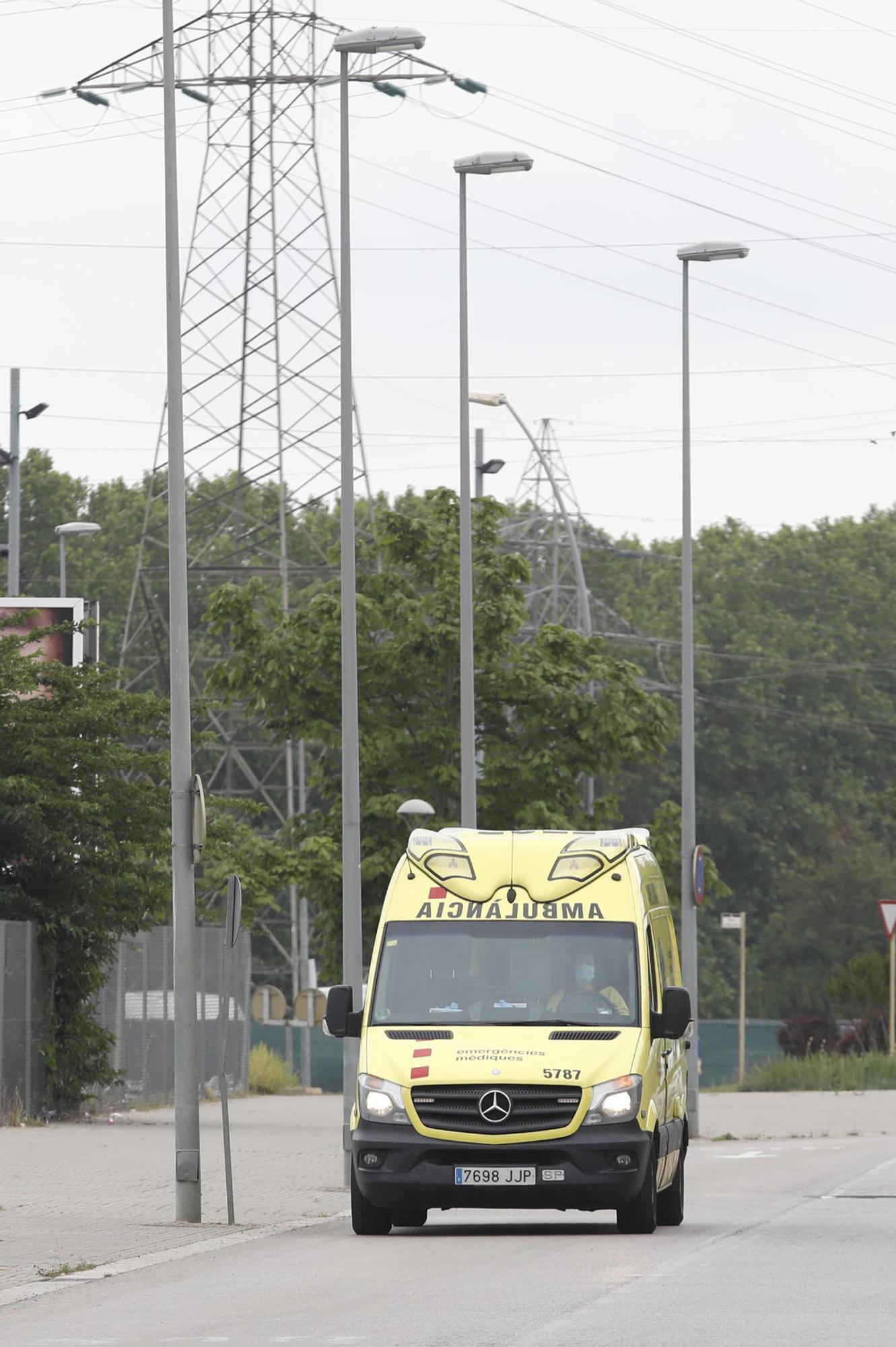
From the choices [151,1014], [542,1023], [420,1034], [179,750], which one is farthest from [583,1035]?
[151,1014]

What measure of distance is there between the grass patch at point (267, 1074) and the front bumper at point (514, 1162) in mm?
25277

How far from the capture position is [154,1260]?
583 inches

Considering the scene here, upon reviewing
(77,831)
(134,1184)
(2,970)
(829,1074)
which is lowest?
(829,1074)

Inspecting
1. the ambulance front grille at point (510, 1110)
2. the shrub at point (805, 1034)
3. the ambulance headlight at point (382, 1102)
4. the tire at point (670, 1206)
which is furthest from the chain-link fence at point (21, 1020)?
the shrub at point (805, 1034)

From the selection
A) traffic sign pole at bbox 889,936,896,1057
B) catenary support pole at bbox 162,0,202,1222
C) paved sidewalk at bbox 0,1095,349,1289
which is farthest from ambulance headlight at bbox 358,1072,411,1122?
traffic sign pole at bbox 889,936,896,1057

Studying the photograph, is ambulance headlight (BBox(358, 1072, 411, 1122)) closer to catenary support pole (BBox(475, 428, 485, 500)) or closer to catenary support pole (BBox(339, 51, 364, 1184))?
catenary support pole (BBox(339, 51, 364, 1184))

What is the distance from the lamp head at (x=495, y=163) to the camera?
27781 millimetres

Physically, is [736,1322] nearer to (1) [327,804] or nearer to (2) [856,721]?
(1) [327,804]

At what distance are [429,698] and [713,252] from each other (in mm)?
7378

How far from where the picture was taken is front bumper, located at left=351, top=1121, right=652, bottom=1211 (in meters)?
15.4

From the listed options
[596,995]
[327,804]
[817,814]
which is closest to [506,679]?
[596,995]

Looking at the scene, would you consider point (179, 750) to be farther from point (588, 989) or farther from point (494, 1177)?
point (494, 1177)

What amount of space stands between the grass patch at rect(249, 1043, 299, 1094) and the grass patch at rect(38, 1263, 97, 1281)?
26.3m

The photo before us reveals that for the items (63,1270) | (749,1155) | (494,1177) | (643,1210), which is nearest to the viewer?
(63,1270)
